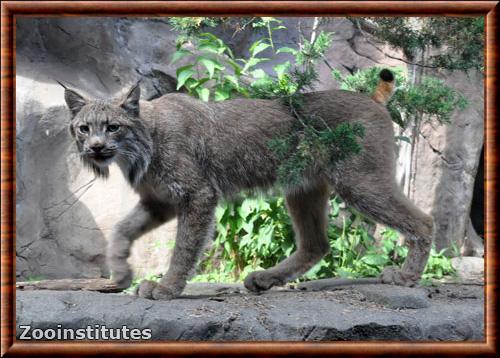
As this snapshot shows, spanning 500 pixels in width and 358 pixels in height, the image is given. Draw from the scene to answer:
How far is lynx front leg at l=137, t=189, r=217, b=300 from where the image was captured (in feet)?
14.2

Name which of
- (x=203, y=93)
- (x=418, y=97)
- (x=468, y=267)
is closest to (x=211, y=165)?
(x=203, y=93)

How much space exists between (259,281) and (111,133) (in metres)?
1.50

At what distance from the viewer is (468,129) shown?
6.70 meters

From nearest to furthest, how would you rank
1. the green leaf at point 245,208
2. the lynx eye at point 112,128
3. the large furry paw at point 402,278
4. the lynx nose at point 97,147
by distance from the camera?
the lynx nose at point 97,147 < the lynx eye at point 112,128 < the large furry paw at point 402,278 < the green leaf at point 245,208

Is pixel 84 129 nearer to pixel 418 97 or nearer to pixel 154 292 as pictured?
pixel 154 292

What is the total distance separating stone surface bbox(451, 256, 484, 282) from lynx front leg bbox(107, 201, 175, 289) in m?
2.63

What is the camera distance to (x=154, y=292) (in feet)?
13.9

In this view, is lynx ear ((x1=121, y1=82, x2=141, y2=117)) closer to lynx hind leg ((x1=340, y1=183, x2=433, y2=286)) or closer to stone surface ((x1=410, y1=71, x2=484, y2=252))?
lynx hind leg ((x1=340, y1=183, x2=433, y2=286))

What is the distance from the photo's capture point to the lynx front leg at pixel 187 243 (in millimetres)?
4324

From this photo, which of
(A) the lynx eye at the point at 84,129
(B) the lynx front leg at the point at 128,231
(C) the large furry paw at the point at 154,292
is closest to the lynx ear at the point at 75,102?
(A) the lynx eye at the point at 84,129

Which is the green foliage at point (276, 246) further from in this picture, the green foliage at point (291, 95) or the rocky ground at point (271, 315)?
the rocky ground at point (271, 315)

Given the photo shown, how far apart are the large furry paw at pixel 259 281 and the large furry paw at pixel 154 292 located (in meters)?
0.67
